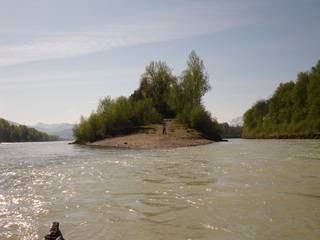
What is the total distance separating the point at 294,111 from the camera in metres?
96.6

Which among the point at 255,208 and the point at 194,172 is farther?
the point at 194,172

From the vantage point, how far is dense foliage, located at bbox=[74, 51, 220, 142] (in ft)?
216

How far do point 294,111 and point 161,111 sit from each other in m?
33.8

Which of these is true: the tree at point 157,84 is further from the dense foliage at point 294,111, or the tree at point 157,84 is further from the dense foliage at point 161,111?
the dense foliage at point 294,111

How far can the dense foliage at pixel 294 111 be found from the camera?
8631 cm

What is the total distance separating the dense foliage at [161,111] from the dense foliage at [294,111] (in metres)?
25.8

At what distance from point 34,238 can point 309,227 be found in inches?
220

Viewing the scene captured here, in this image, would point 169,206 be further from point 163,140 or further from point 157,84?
point 157,84

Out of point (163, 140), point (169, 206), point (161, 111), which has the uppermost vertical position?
point (161, 111)

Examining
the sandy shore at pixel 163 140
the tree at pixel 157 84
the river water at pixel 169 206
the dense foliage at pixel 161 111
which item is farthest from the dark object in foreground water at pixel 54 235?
the tree at pixel 157 84

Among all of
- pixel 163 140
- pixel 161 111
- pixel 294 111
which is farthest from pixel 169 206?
pixel 294 111

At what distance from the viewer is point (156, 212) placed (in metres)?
10.3

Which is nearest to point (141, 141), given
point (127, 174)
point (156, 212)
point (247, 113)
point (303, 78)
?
point (127, 174)

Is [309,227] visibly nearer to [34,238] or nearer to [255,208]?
[255,208]
